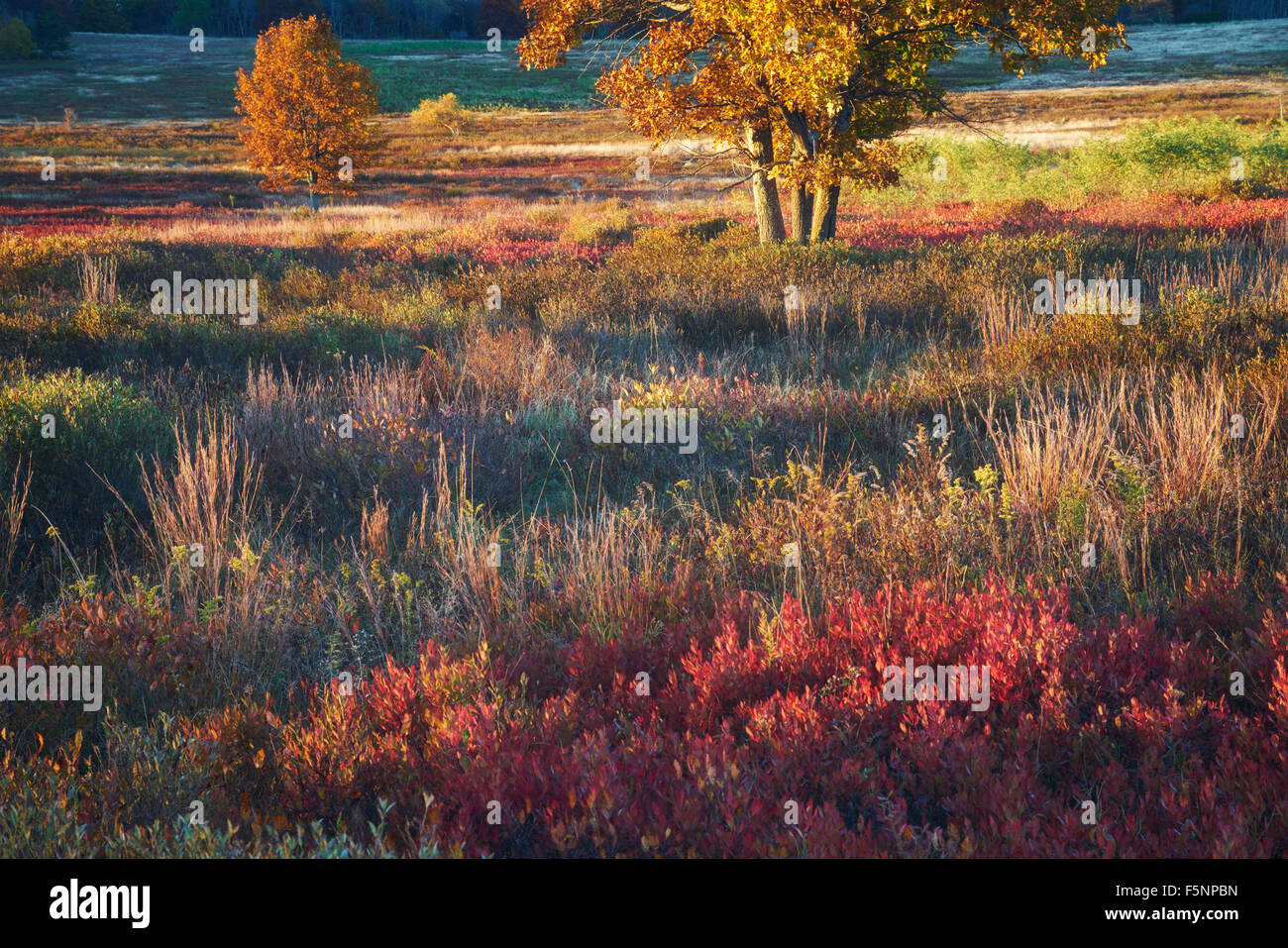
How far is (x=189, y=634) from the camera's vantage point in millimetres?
3420

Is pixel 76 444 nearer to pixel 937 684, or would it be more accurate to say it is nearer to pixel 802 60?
pixel 937 684

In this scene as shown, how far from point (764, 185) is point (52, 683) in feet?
45.8

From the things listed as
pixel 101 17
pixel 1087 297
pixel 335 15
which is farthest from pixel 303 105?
pixel 335 15

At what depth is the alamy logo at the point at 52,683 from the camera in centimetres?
302

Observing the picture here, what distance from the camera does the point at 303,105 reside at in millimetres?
34594

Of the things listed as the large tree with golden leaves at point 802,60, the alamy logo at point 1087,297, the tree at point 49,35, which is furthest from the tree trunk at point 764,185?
the tree at point 49,35

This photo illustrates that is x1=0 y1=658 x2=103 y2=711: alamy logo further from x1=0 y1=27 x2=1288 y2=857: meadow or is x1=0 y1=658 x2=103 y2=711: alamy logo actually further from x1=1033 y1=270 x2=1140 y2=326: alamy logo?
x1=1033 y1=270 x2=1140 y2=326: alamy logo

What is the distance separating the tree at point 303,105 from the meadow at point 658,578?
2769 centimetres

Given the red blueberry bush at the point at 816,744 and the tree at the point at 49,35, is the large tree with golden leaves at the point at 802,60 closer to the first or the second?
the red blueberry bush at the point at 816,744

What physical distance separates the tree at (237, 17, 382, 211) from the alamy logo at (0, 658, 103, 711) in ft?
112

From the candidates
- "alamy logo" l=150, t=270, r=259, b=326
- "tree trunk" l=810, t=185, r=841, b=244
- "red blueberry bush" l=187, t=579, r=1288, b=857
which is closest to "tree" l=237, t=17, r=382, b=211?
"alamy logo" l=150, t=270, r=259, b=326

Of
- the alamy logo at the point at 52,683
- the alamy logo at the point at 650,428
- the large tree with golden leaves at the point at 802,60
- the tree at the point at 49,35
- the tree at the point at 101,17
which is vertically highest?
the tree at the point at 101,17

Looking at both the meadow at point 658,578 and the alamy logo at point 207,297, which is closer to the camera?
the meadow at point 658,578
